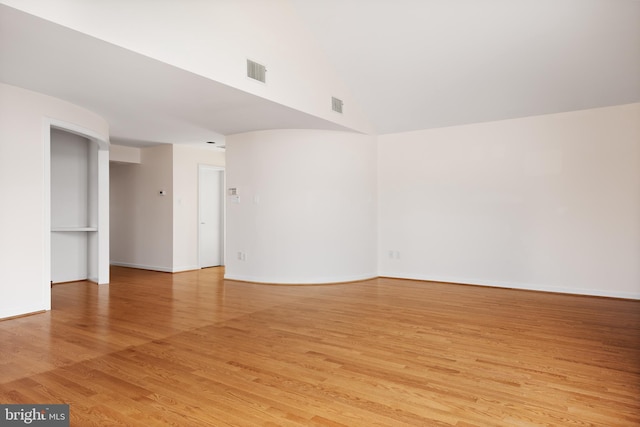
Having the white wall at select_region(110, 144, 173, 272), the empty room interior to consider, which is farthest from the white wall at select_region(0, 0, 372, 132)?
the white wall at select_region(110, 144, 173, 272)

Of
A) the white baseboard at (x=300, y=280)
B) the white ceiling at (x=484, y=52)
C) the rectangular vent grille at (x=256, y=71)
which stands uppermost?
the white ceiling at (x=484, y=52)

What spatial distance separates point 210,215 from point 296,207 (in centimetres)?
320

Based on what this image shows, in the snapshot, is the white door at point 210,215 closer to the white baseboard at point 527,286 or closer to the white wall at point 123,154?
the white wall at point 123,154

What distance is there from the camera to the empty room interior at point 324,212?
8.90 feet

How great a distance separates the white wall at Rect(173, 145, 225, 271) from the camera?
26.8 ft

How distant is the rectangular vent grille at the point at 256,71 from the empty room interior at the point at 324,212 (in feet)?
0.10

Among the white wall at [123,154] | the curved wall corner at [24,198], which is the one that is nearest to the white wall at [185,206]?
the white wall at [123,154]

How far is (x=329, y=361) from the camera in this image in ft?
10.1

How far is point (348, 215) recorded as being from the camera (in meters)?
6.86

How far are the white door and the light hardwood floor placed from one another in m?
3.45

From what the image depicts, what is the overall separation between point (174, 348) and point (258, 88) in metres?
3.00

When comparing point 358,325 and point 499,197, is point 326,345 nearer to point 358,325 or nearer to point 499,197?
point 358,325

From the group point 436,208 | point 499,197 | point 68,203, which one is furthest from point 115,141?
point 499,197

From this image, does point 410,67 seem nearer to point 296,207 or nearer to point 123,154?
point 296,207
